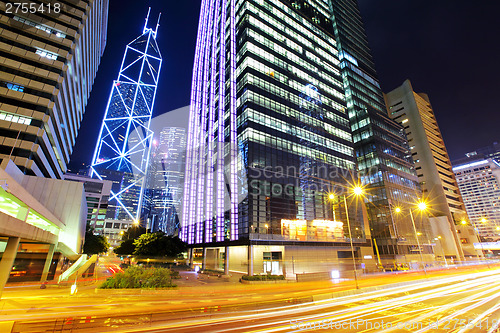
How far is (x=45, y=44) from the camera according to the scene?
171 ft

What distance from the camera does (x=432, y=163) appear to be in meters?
99.5

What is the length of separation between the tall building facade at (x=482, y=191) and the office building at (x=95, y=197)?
862ft

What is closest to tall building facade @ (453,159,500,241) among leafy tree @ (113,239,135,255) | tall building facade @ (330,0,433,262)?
tall building facade @ (330,0,433,262)

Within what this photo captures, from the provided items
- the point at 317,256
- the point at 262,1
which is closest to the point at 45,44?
the point at 262,1

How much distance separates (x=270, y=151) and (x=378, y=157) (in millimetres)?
44515

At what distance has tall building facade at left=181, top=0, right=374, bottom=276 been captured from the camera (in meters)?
44.4

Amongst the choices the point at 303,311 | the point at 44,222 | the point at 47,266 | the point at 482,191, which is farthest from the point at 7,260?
the point at 482,191

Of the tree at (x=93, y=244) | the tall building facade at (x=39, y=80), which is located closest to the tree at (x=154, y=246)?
the tall building facade at (x=39, y=80)

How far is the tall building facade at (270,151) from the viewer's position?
44406 mm

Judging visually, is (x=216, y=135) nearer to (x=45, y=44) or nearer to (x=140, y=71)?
(x=45, y=44)

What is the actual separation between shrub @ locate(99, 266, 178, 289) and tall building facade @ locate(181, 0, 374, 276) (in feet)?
63.2

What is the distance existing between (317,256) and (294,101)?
39188 millimetres
